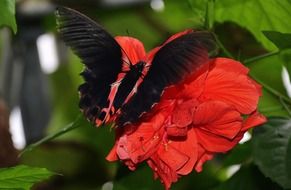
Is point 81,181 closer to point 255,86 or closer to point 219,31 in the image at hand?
point 219,31

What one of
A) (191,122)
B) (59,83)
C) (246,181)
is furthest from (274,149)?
(59,83)

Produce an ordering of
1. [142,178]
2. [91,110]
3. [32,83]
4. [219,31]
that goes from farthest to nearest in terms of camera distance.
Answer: [32,83]
[219,31]
[142,178]
[91,110]

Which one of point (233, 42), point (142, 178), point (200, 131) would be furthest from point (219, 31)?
point (200, 131)

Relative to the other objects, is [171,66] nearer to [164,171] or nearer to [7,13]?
[164,171]

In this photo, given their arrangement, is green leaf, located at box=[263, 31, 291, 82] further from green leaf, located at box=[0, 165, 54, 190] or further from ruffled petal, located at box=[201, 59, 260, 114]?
green leaf, located at box=[0, 165, 54, 190]

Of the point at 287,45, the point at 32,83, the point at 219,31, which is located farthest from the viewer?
the point at 32,83

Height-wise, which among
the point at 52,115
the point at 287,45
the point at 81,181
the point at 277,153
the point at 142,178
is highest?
the point at 287,45

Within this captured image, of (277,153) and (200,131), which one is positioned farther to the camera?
(277,153)
